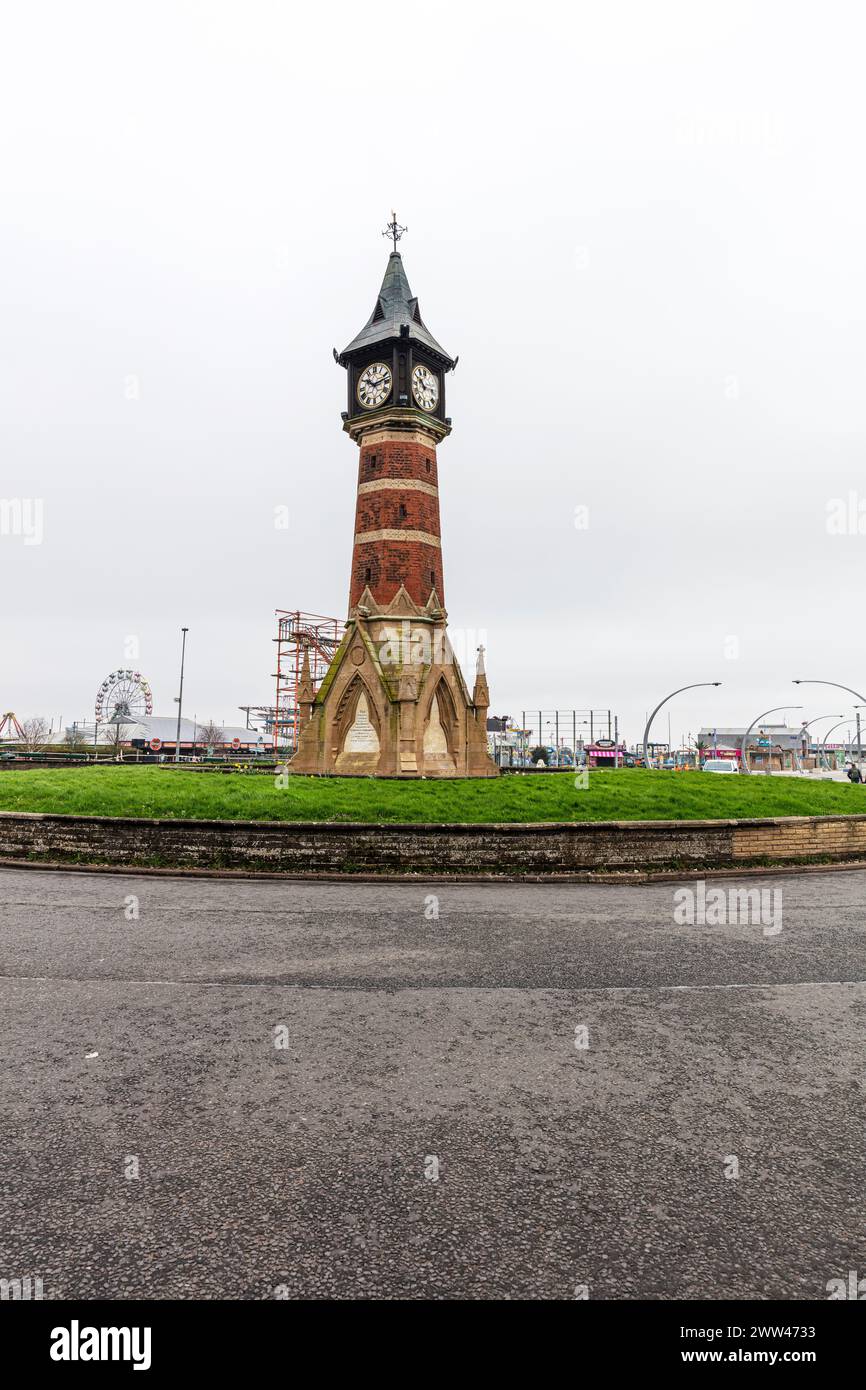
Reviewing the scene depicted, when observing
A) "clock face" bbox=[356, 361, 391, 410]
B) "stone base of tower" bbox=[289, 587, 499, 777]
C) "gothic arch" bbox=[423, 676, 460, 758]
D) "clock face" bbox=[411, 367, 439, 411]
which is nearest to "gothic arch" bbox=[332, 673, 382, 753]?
"stone base of tower" bbox=[289, 587, 499, 777]

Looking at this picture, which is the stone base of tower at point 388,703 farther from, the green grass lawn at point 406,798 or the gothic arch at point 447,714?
the green grass lawn at point 406,798

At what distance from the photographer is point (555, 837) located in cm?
1387

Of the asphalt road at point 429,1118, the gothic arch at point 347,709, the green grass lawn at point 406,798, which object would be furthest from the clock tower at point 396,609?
the asphalt road at point 429,1118

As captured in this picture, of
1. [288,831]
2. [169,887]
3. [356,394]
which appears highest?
[356,394]

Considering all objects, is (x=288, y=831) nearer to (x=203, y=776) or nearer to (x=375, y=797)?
(x=375, y=797)

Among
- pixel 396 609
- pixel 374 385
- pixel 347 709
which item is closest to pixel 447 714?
pixel 347 709

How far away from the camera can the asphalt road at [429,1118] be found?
3041 mm

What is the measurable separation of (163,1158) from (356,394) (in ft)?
90.6

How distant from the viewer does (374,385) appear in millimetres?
27000

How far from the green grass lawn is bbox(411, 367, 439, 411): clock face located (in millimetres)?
14843
